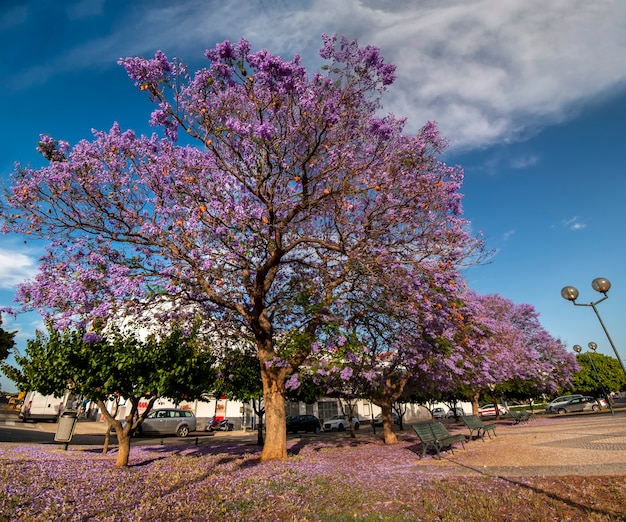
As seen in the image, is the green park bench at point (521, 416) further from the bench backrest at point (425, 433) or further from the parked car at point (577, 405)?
the bench backrest at point (425, 433)

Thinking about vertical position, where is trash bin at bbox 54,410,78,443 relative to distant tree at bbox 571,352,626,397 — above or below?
below

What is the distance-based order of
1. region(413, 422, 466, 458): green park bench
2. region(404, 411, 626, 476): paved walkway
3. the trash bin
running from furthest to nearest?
1. the trash bin
2. region(413, 422, 466, 458): green park bench
3. region(404, 411, 626, 476): paved walkway

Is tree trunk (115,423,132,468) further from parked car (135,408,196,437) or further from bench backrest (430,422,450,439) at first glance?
parked car (135,408,196,437)

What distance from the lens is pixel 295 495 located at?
6734mm

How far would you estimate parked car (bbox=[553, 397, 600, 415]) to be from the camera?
35312 mm

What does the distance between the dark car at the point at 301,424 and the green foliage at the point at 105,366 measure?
22031 mm

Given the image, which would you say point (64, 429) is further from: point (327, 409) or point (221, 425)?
point (327, 409)

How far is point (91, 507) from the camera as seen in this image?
585 cm

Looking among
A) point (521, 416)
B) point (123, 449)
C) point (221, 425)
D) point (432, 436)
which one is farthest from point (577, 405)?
point (123, 449)

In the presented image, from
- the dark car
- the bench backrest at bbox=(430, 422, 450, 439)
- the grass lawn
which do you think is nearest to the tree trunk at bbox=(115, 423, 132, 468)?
the grass lawn

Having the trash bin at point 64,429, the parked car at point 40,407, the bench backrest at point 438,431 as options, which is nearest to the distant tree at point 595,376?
the bench backrest at point 438,431

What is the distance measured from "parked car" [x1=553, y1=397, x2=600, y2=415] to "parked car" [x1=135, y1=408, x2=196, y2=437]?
114 feet

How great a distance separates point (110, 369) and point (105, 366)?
18cm

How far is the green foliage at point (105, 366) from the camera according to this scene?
10.7m
